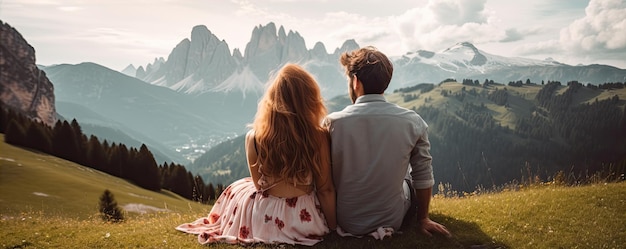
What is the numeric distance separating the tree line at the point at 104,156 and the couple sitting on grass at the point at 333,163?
206 ft

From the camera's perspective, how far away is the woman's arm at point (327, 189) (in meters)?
7.27

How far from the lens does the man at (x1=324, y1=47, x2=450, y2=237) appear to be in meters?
7.06

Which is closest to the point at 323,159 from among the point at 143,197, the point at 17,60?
the point at 143,197

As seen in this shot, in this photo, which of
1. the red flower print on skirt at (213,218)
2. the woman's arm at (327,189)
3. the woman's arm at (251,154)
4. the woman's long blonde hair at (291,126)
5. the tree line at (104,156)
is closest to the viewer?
the woman's long blonde hair at (291,126)

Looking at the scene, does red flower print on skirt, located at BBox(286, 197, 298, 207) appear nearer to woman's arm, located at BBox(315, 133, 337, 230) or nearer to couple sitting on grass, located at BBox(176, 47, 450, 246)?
couple sitting on grass, located at BBox(176, 47, 450, 246)

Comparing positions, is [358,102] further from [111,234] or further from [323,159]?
[111,234]

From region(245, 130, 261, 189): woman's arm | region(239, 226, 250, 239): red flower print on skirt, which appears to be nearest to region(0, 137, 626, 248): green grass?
region(239, 226, 250, 239): red flower print on skirt

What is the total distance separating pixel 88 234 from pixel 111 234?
727 millimetres

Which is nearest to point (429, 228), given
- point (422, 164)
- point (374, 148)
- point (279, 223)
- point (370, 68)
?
point (422, 164)

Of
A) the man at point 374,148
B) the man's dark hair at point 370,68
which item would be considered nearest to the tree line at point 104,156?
the man at point 374,148

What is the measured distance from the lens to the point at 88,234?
1041 centimetres

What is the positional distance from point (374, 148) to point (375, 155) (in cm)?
13

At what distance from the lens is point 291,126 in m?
6.91

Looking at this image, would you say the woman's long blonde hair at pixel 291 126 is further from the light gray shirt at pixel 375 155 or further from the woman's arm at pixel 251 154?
the light gray shirt at pixel 375 155
